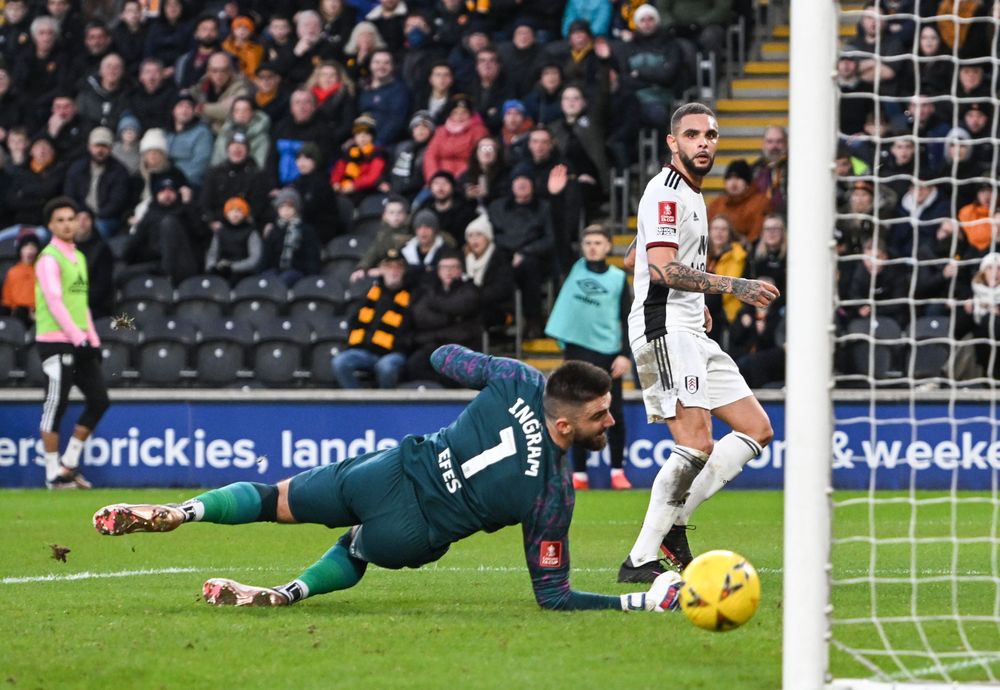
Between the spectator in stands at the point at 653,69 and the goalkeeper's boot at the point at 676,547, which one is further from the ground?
the spectator in stands at the point at 653,69

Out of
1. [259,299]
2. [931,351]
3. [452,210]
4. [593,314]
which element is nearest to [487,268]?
[452,210]

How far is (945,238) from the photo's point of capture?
14.4 meters

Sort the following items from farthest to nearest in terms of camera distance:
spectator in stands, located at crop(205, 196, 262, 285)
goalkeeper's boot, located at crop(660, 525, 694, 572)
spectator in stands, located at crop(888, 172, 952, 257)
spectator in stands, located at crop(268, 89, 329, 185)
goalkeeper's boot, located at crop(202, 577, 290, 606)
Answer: spectator in stands, located at crop(268, 89, 329, 185), spectator in stands, located at crop(205, 196, 262, 285), spectator in stands, located at crop(888, 172, 952, 257), goalkeeper's boot, located at crop(660, 525, 694, 572), goalkeeper's boot, located at crop(202, 577, 290, 606)

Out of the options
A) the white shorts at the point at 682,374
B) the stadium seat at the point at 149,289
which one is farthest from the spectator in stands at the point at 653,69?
the white shorts at the point at 682,374

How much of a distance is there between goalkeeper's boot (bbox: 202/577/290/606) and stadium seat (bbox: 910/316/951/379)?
954 centimetres

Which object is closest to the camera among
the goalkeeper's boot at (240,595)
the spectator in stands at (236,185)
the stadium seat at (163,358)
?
the goalkeeper's boot at (240,595)

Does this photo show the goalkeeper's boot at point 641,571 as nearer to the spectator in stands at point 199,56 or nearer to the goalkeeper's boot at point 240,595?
the goalkeeper's boot at point 240,595

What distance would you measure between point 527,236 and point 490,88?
7.78ft

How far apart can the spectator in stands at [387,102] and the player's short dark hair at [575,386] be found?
1267cm

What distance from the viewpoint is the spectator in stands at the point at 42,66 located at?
2125 centimetres

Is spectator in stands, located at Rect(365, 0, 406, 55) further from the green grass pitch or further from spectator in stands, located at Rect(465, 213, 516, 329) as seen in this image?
the green grass pitch

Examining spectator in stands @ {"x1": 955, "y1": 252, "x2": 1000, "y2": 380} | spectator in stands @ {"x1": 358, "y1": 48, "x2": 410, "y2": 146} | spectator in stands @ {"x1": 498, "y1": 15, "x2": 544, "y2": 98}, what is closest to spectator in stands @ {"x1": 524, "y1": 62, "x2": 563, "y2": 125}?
spectator in stands @ {"x1": 498, "y1": 15, "x2": 544, "y2": 98}

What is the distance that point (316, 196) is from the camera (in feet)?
59.8

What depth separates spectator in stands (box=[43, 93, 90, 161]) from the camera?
20.2 m
